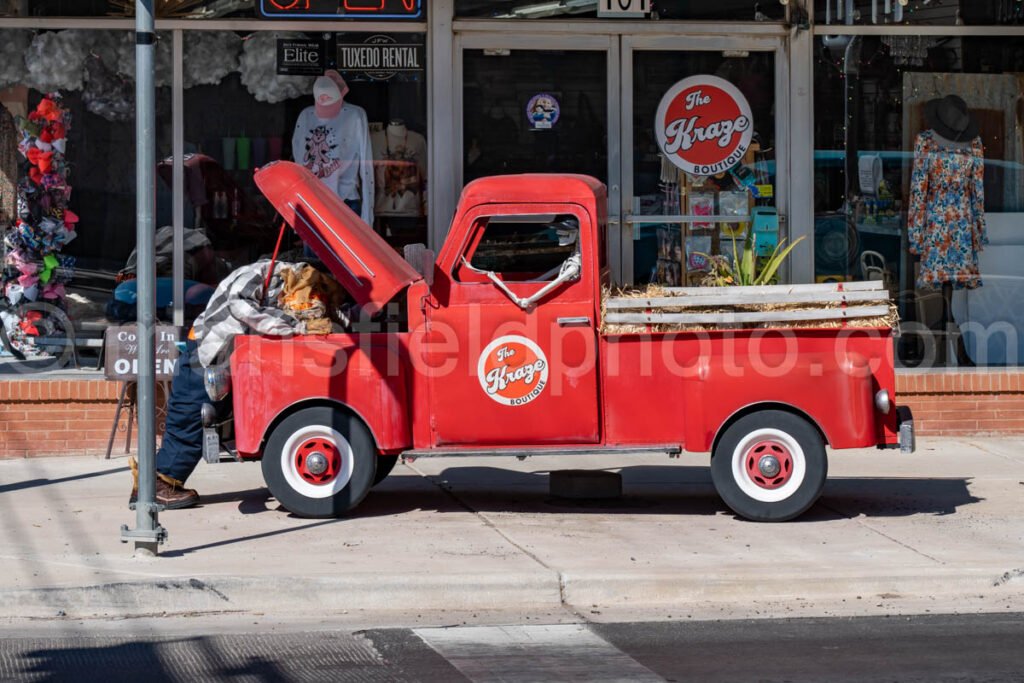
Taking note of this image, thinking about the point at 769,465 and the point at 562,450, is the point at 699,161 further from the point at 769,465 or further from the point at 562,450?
the point at 562,450

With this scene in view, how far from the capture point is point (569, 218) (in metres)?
8.99

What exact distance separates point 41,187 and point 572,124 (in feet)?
15.1

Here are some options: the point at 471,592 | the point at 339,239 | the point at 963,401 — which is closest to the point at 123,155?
the point at 339,239

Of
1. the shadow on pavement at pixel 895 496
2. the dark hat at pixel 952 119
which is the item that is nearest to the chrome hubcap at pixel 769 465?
the shadow on pavement at pixel 895 496

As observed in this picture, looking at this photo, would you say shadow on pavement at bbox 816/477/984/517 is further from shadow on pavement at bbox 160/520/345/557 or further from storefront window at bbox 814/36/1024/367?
shadow on pavement at bbox 160/520/345/557

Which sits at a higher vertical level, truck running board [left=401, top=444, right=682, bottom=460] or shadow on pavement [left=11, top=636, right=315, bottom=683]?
truck running board [left=401, top=444, right=682, bottom=460]

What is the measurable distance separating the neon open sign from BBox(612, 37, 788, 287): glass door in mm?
2156

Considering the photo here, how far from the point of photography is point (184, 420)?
30.3 ft

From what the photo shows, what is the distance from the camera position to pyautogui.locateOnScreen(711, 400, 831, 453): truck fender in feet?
28.3

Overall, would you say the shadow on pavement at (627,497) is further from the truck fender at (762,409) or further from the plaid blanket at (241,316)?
the plaid blanket at (241,316)

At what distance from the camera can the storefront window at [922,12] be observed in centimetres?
1261

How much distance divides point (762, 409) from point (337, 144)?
5.28 m

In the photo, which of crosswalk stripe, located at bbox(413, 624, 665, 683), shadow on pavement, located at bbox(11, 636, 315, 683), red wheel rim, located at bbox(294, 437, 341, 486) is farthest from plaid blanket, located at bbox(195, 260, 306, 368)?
crosswalk stripe, located at bbox(413, 624, 665, 683)

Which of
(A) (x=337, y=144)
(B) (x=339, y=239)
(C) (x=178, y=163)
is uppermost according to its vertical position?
(A) (x=337, y=144)
